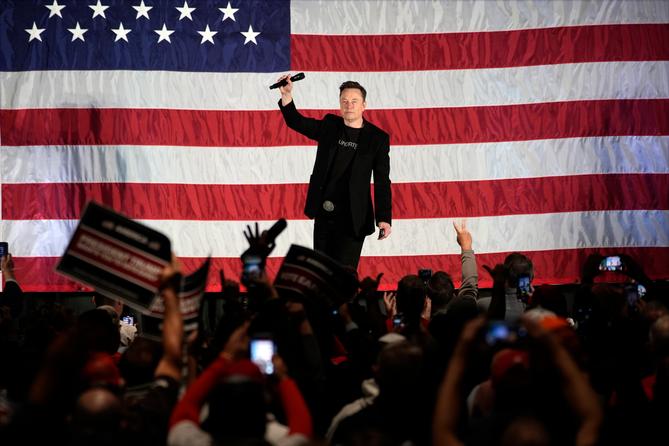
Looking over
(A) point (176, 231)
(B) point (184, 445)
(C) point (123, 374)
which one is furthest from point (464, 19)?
(B) point (184, 445)

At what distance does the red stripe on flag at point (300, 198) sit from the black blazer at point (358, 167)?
1.48 metres

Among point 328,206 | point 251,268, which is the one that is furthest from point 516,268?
point 251,268

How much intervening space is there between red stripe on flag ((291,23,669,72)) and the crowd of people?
12.0 feet

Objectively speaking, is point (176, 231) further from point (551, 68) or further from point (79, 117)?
point (551, 68)

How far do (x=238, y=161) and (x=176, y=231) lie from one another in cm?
75

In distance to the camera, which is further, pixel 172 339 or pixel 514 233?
pixel 514 233

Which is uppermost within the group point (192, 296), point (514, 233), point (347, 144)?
point (347, 144)

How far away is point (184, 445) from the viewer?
260cm

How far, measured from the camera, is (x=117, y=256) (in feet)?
11.6

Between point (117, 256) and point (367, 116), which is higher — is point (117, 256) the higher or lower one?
the lower one

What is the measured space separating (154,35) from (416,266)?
2.82 m

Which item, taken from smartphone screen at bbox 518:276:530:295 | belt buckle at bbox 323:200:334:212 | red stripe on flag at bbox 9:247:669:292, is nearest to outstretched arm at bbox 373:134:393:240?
belt buckle at bbox 323:200:334:212

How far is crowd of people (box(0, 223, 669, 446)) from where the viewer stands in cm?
250

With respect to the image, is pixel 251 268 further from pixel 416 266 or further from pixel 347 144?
pixel 416 266
